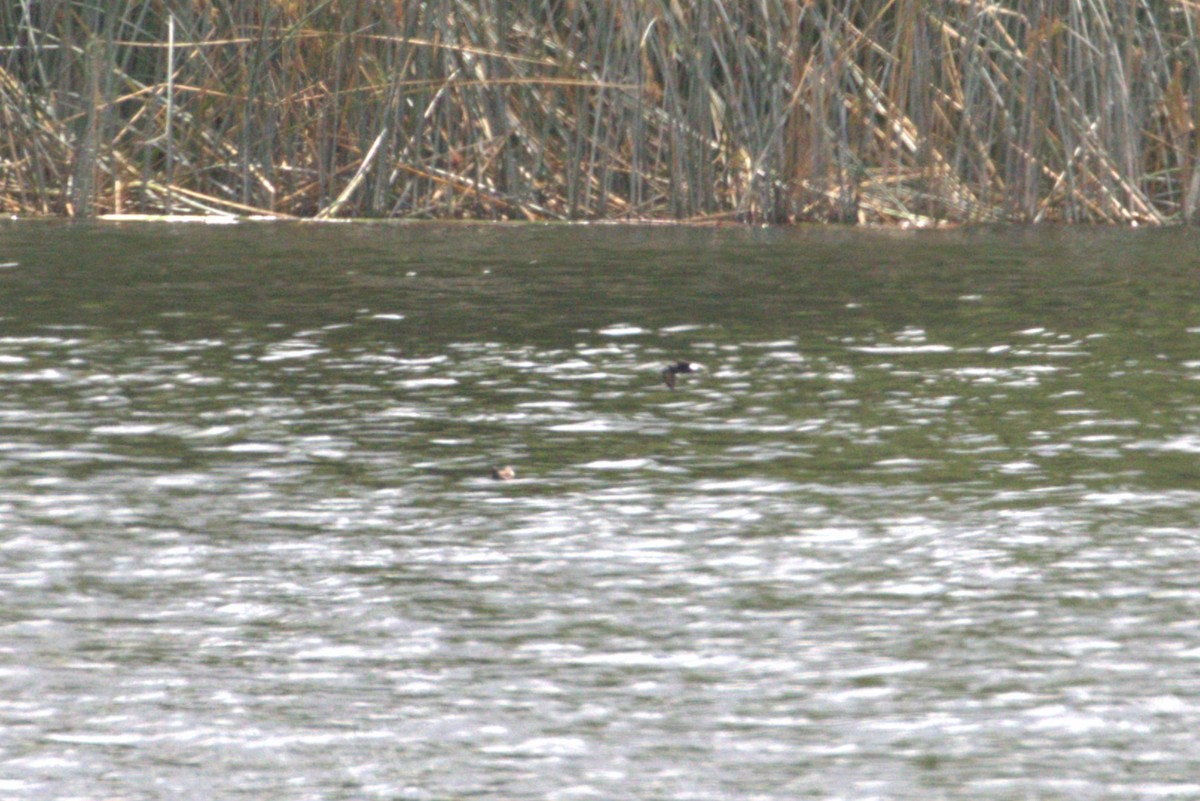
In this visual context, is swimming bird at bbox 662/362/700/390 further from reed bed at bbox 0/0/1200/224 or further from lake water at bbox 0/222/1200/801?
reed bed at bbox 0/0/1200/224

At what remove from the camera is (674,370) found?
5.64 metres

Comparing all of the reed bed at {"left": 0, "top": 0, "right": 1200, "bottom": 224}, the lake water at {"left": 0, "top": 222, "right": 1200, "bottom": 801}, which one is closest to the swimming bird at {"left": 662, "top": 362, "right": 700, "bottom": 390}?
the lake water at {"left": 0, "top": 222, "right": 1200, "bottom": 801}

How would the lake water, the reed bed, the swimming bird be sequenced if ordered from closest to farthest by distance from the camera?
the lake water
the swimming bird
the reed bed

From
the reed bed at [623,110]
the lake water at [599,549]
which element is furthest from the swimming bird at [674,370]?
the reed bed at [623,110]

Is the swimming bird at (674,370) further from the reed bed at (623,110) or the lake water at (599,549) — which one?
the reed bed at (623,110)

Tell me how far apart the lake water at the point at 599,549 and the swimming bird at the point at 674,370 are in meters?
0.03

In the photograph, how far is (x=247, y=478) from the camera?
4.36 meters

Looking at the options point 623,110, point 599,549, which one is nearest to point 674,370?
point 599,549

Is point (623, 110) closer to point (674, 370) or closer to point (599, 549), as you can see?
point (674, 370)

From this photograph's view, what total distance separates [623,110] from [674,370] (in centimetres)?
461

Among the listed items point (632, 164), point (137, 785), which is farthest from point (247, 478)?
point (632, 164)

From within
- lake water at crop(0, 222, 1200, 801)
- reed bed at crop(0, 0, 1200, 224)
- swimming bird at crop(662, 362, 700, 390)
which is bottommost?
lake water at crop(0, 222, 1200, 801)

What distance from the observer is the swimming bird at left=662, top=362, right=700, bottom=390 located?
5543mm

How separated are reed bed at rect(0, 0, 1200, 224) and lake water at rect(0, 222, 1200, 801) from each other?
290cm
